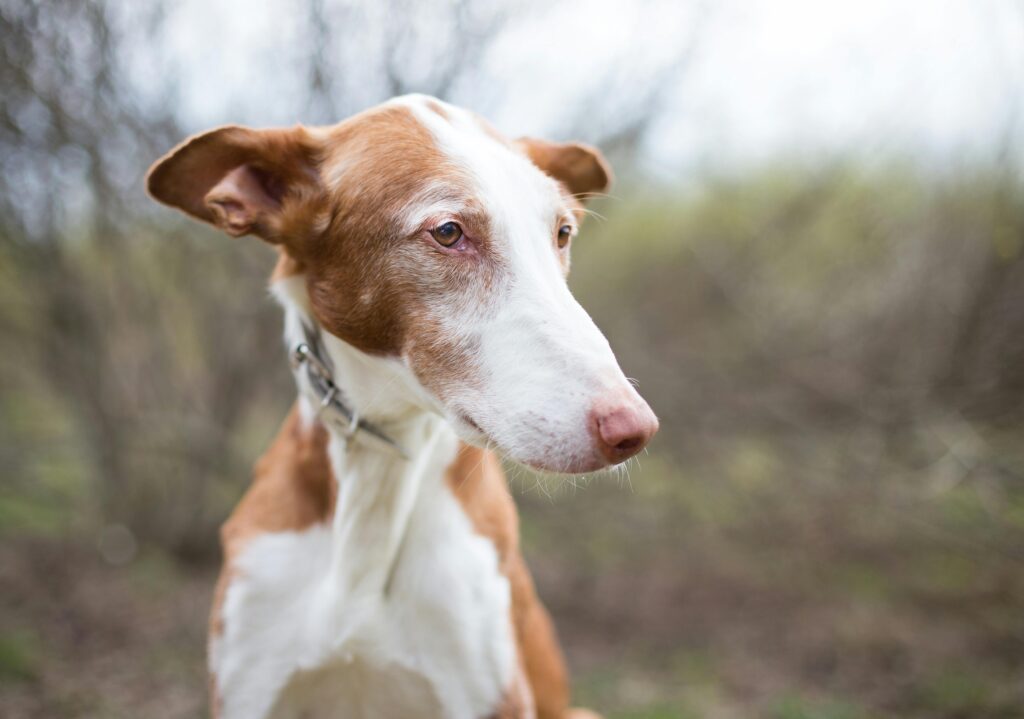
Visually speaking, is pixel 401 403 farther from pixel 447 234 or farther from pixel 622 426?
pixel 622 426

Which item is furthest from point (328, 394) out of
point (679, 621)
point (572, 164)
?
point (679, 621)

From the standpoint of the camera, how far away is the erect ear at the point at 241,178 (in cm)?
216

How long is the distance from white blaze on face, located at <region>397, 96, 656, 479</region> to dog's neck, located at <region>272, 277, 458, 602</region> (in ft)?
1.21

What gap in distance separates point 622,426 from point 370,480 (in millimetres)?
918

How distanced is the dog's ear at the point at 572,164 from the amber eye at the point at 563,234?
1.39 ft

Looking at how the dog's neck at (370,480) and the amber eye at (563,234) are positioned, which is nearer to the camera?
the amber eye at (563,234)

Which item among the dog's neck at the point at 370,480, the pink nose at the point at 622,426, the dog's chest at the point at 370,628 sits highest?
the pink nose at the point at 622,426

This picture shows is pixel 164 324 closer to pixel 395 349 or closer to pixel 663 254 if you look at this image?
pixel 663 254

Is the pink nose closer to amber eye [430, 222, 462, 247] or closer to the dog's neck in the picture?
amber eye [430, 222, 462, 247]

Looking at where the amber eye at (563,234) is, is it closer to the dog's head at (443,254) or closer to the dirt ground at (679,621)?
the dog's head at (443,254)

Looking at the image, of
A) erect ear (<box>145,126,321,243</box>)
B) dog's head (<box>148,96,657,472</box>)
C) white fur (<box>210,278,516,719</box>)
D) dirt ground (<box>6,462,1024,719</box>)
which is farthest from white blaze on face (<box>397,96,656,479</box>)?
dirt ground (<box>6,462,1024,719</box>)

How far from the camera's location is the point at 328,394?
2.26 m

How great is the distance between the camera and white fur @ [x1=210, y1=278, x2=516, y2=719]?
234 centimetres

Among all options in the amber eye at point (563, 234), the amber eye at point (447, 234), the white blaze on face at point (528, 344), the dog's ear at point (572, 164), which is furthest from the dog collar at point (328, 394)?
the dog's ear at point (572, 164)
